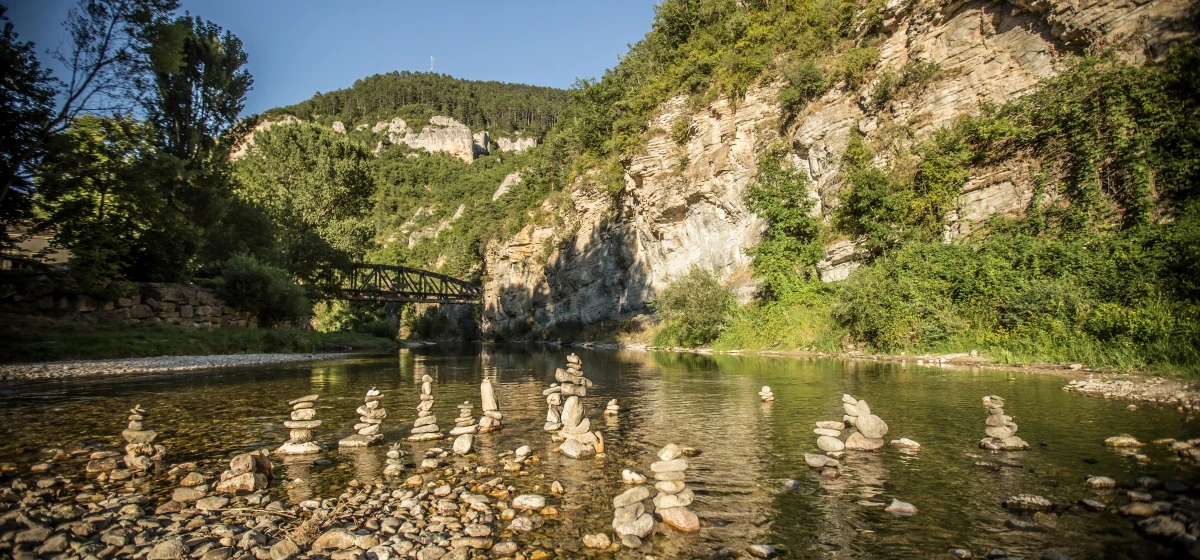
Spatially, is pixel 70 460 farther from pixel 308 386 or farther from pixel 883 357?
pixel 883 357

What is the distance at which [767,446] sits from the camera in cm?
796

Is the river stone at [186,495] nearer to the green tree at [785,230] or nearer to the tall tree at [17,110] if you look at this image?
the tall tree at [17,110]

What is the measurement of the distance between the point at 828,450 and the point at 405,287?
3876 inches

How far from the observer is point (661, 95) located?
164 feet

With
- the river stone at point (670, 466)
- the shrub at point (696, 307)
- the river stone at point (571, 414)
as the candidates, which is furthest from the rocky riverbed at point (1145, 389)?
the shrub at point (696, 307)

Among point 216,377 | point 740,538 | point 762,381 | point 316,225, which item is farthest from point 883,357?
point 316,225

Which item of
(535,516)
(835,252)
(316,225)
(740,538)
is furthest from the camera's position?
(316,225)

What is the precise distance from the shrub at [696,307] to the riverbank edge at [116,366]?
2375 cm

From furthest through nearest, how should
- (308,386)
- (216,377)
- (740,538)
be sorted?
(216,377) → (308,386) → (740,538)

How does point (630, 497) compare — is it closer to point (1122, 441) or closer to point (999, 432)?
point (999, 432)

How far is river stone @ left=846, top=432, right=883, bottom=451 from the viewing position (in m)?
7.46

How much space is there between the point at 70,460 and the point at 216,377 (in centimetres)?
1427

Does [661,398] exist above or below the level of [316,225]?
below

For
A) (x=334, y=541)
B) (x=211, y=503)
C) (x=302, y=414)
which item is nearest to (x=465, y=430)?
(x=302, y=414)
